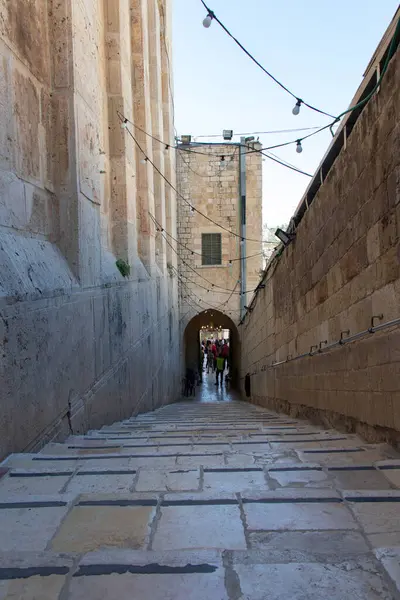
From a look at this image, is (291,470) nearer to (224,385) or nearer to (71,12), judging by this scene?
(71,12)

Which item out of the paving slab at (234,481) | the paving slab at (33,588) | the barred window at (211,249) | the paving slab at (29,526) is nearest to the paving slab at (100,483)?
the paving slab at (29,526)

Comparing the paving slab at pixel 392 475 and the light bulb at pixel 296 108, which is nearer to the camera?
the paving slab at pixel 392 475

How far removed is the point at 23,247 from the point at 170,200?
11.9 meters

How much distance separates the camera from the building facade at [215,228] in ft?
58.3

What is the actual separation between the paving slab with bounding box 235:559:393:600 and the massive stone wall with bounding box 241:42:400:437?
1.57 meters

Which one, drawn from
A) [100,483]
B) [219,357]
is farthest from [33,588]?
[219,357]

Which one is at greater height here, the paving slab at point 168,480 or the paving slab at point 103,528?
the paving slab at point 168,480

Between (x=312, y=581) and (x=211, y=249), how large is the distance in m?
16.9

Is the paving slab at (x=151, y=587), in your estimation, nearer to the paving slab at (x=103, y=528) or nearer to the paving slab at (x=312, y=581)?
the paving slab at (x=312, y=581)

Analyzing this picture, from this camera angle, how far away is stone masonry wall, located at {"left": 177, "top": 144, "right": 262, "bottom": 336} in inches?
700

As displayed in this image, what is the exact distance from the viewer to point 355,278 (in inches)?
143

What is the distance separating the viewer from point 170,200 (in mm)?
14867

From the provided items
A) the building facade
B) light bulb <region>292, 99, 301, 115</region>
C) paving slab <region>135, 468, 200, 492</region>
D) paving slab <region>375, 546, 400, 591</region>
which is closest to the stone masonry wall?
the building facade

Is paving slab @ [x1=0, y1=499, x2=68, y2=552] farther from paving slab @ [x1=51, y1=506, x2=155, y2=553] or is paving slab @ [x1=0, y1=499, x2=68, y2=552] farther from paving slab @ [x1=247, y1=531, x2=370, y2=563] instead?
paving slab @ [x1=247, y1=531, x2=370, y2=563]
